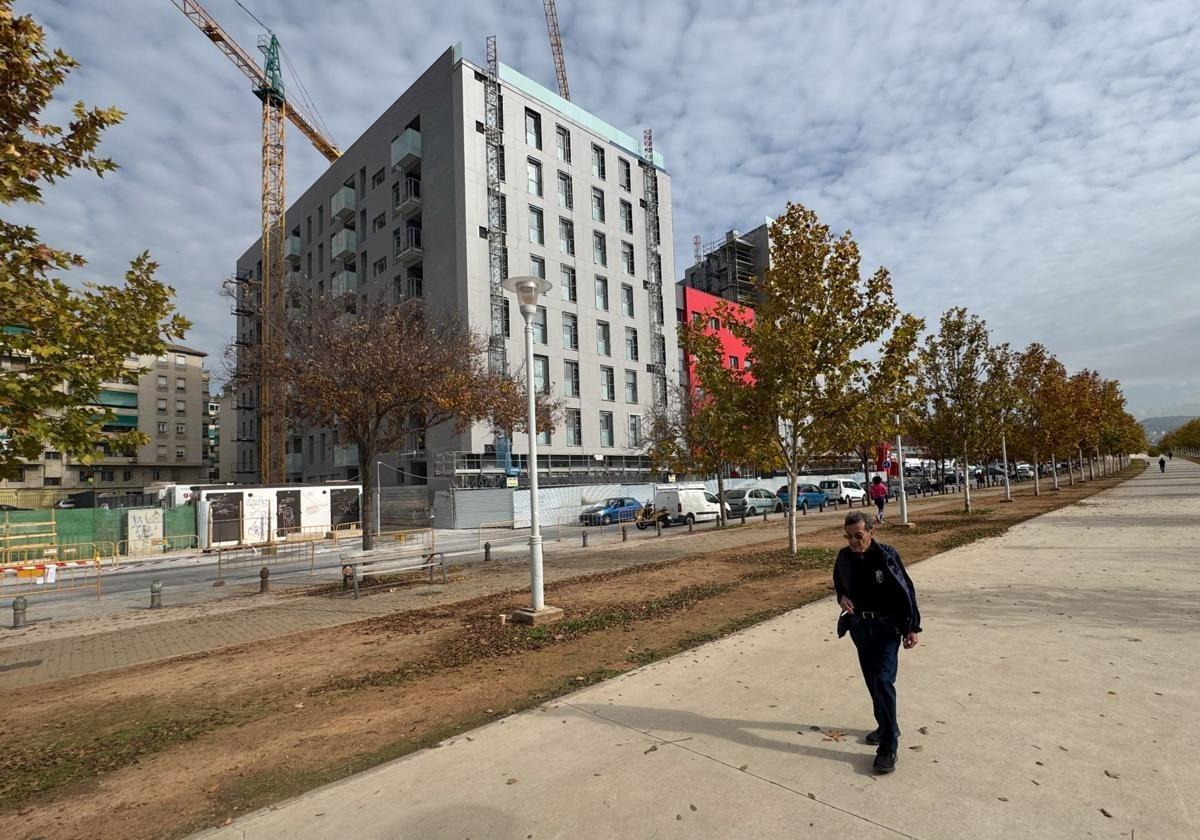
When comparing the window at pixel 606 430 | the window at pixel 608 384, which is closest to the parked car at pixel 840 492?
the window at pixel 606 430

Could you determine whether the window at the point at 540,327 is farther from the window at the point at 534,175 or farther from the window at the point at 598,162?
the window at the point at 598,162

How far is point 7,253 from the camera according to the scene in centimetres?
602

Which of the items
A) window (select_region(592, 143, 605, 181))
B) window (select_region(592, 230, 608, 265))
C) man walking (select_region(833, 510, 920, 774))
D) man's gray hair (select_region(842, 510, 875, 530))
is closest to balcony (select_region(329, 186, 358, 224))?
window (select_region(592, 143, 605, 181))

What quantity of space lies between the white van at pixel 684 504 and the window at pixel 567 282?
1855cm

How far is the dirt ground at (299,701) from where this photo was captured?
4.23m

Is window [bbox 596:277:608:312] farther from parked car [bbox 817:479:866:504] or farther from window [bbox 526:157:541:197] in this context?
parked car [bbox 817:479:866:504]

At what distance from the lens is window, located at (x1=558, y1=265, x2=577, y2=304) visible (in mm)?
42906

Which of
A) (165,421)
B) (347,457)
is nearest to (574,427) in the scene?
(347,457)

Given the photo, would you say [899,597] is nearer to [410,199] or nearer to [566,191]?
[410,199]

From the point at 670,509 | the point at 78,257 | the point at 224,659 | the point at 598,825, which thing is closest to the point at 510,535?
the point at 670,509

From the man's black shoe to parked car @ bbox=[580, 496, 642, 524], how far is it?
2731 cm

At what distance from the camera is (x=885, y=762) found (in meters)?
3.84

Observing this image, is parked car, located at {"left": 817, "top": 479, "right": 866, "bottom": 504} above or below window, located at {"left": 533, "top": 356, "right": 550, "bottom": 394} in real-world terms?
below

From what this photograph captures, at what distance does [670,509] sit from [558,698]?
78.0 ft
